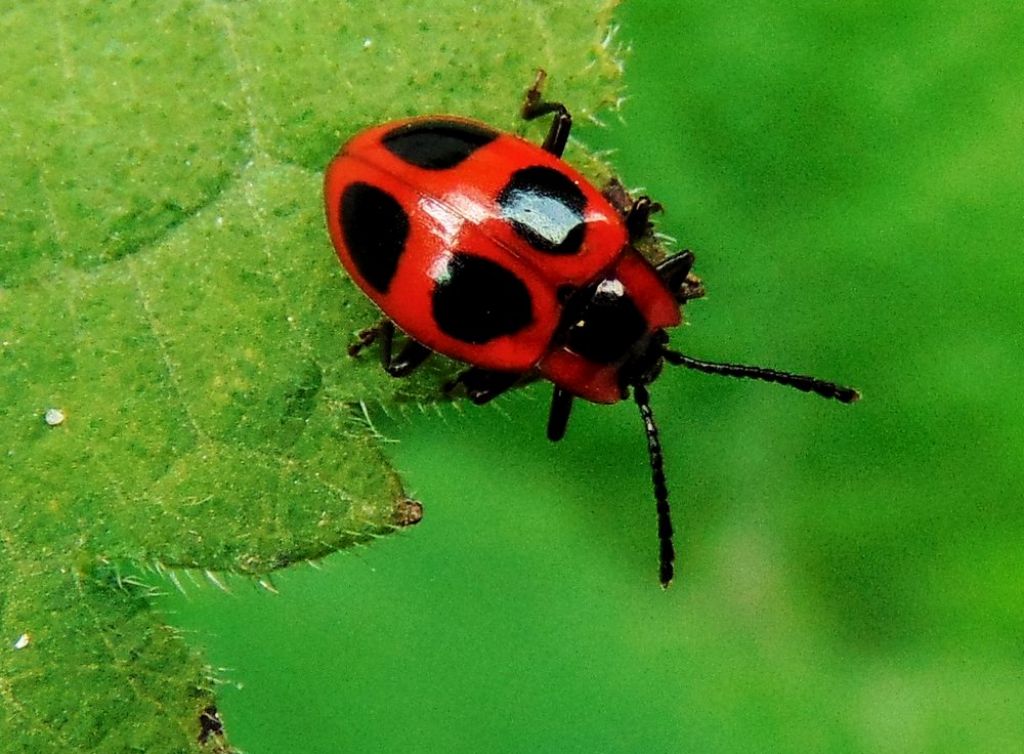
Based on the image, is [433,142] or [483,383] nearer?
[433,142]

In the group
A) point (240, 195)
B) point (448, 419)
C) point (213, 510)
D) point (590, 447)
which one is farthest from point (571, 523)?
point (240, 195)

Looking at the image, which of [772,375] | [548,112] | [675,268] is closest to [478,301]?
[548,112]

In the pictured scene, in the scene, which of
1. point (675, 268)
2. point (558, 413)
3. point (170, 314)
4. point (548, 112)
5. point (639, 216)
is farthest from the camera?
point (558, 413)

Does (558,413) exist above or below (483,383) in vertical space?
below

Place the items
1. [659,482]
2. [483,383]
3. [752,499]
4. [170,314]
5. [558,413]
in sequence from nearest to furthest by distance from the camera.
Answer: [170,314], [483,383], [659,482], [558,413], [752,499]

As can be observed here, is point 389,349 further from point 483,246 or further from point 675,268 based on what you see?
point 675,268
